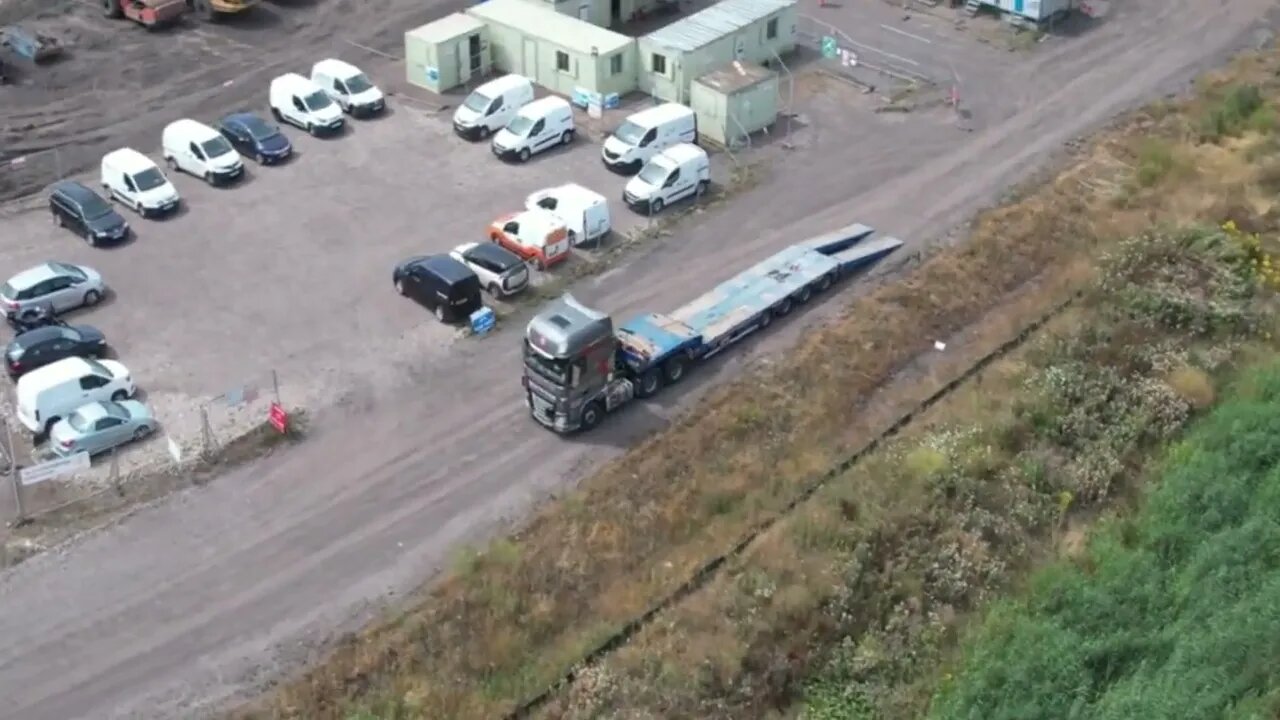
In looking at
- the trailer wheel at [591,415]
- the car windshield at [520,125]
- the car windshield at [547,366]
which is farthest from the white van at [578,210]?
the trailer wheel at [591,415]

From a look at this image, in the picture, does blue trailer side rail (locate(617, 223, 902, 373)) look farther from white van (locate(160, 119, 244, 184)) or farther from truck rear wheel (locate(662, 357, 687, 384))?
white van (locate(160, 119, 244, 184))

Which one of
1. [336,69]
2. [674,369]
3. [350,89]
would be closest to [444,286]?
[674,369]

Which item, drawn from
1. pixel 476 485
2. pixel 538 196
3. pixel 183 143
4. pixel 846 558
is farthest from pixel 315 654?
pixel 183 143

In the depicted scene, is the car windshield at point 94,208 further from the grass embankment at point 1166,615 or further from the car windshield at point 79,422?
the grass embankment at point 1166,615

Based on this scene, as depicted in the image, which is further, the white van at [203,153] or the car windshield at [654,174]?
the white van at [203,153]

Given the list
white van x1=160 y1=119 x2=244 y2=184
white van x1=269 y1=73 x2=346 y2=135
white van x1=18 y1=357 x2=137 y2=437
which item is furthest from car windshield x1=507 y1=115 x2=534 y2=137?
white van x1=18 y1=357 x2=137 y2=437

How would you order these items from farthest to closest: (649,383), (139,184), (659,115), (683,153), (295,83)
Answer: (295,83)
(659,115)
(683,153)
(139,184)
(649,383)

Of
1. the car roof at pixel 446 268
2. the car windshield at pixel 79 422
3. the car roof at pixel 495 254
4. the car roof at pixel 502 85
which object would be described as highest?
the car roof at pixel 502 85

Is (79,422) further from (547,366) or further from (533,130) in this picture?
(533,130)
